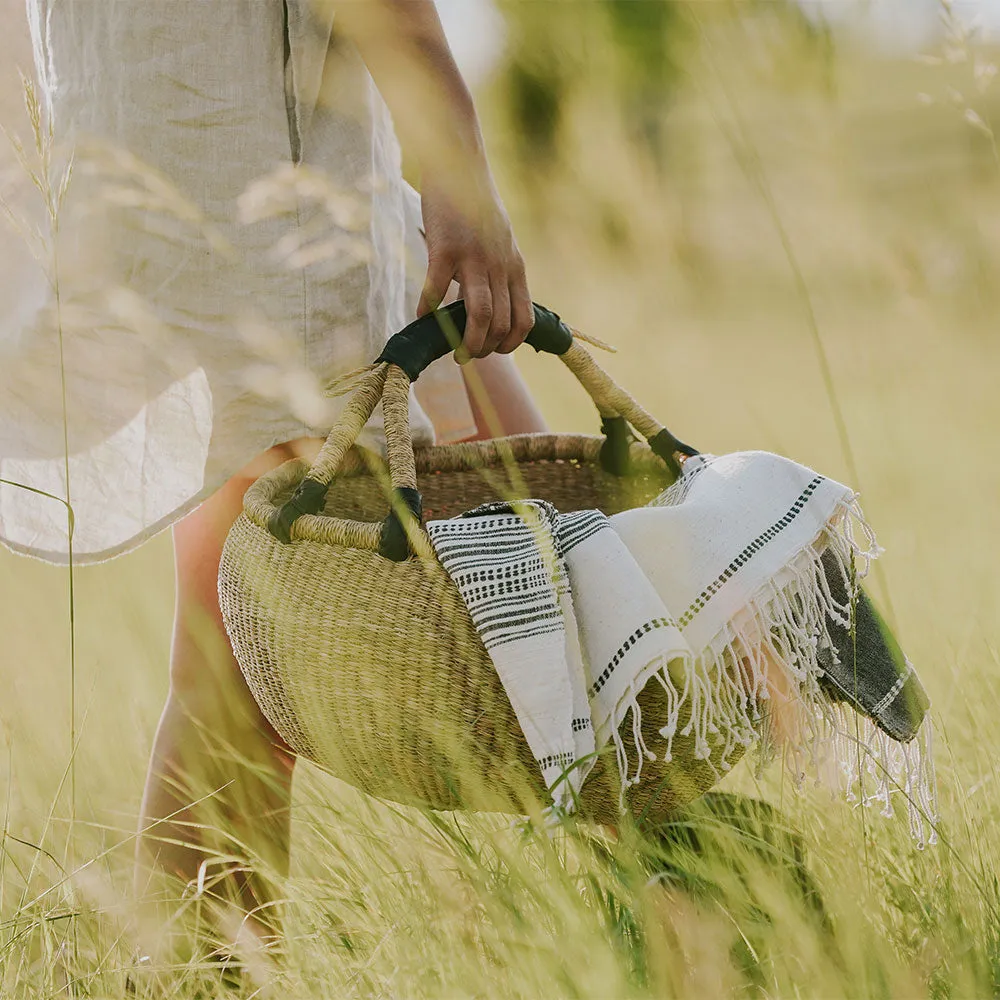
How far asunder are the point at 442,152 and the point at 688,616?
0.49 m

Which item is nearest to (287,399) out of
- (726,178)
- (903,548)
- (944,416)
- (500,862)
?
(500,862)

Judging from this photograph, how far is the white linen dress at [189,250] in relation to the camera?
1.12 metres

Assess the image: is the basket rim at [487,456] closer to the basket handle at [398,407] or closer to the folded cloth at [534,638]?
the basket handle at [398,407]

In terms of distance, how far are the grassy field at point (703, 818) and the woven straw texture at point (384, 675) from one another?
0.07 m

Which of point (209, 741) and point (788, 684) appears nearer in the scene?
point (788, 684)

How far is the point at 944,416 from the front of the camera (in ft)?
9.86

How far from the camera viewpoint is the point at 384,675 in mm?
933

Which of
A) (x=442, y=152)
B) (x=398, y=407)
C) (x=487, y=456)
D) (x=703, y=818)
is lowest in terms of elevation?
(x=703, y=818)

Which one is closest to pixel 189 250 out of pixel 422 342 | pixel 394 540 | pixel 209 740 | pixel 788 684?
pixel 422 342

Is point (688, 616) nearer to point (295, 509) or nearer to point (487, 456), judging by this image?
point (295, 509)

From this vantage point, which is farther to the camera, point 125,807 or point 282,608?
point 125,807

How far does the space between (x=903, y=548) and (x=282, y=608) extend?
6.17ft

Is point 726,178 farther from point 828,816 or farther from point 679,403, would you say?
point 828,816

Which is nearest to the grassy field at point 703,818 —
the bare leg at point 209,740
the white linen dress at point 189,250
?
the bare leg at point 209,740
